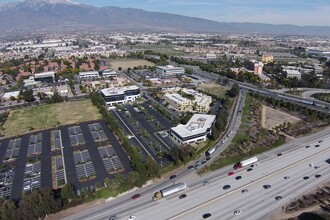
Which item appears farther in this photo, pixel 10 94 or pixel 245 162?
pixel 10 94

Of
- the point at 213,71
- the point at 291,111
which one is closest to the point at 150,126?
the point at 291,111

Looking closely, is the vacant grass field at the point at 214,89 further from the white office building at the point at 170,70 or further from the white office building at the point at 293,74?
the white office building at the point at 293,74

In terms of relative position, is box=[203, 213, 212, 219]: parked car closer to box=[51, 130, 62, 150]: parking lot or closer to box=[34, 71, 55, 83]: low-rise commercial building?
box=[51, 130, 62, 150]: parking lot

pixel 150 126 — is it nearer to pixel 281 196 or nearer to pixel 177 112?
pixel 177 112

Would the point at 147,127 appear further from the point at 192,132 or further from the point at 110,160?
the point at 110,160

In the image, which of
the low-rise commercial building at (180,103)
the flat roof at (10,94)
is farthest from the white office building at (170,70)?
the flat roof at (10,94)

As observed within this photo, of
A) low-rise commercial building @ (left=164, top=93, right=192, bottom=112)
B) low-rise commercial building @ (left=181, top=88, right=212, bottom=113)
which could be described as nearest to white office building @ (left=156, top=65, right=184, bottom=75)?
low-rise commercial building @ (left=181, top=88, right=212, bottom=113)

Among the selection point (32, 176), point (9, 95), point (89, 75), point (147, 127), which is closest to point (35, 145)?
point (32, 176)
